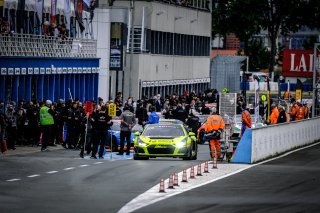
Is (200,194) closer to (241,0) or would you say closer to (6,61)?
(6,61)

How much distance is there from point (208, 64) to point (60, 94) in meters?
43.8

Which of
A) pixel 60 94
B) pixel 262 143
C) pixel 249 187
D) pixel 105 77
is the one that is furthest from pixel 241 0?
pixel 249 187

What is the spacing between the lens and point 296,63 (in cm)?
6800

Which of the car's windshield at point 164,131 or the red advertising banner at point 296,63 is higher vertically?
the red advertising banner at point 296,63

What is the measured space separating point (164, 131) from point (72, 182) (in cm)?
1107

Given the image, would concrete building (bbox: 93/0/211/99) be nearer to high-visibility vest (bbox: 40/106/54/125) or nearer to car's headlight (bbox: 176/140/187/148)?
high-visibility vest (bbox: 40/106/54/125)

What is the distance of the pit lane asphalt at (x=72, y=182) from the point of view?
914 inches

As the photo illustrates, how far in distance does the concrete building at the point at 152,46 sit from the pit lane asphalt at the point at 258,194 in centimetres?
3394

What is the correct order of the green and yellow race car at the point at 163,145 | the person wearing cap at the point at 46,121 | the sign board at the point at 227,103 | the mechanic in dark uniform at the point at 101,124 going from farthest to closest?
the sign board at the point at 227,103, the person wearing cap at the point at 46,121, the mechanic in dark uniform at the point at 101,124, the green and yellow race car at the point at 163,145

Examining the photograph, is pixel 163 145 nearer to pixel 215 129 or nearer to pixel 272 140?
pixel 215 129

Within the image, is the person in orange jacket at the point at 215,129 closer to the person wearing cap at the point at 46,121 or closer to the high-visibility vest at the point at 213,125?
the high-visibility vest at the point at 213,125

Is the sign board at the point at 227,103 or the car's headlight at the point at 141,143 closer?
the car's headlight at the point at 141,143

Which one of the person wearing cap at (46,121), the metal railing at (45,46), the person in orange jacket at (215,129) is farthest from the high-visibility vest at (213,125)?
the metal railing at (45,46)

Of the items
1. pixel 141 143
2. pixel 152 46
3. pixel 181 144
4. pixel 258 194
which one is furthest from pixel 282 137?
pixel 152 46
